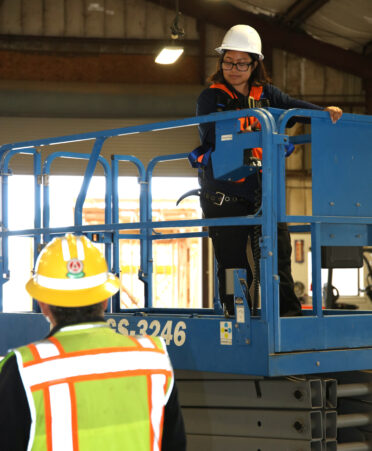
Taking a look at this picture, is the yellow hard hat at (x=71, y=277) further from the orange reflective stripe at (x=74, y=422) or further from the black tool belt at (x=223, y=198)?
the black tool belt at (x=223, y=198)

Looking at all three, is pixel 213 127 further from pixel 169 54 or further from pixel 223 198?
pixel 169 54

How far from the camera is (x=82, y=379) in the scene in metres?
2.27

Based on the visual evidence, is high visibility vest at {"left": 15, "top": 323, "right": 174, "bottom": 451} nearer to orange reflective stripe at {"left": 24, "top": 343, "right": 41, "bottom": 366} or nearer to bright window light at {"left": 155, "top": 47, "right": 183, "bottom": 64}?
orange reflective stripe at {"left": 24, "top": 343, "right": 41, "bottom": 366}

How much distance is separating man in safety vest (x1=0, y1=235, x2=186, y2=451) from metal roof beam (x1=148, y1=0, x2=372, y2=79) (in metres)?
16.2

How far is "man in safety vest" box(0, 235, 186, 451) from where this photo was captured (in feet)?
7.24

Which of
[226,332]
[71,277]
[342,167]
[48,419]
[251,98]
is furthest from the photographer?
[251,98]

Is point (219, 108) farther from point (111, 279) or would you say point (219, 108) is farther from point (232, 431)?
point (111, 279)

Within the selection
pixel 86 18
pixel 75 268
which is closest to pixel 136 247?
pixel 86 18

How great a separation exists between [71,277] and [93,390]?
15.7 inches

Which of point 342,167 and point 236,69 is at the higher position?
point 236,69

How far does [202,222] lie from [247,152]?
0.51 meters

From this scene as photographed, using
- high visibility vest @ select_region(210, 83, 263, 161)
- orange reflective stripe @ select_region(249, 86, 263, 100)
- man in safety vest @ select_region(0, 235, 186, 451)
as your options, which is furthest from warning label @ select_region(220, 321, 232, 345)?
man in safety vest @ select_region(0, 235, 186, 451)

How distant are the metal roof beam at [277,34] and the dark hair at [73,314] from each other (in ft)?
53.7

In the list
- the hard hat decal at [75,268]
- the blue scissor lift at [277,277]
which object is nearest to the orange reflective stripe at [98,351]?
the hard hat decal at [75,268]
